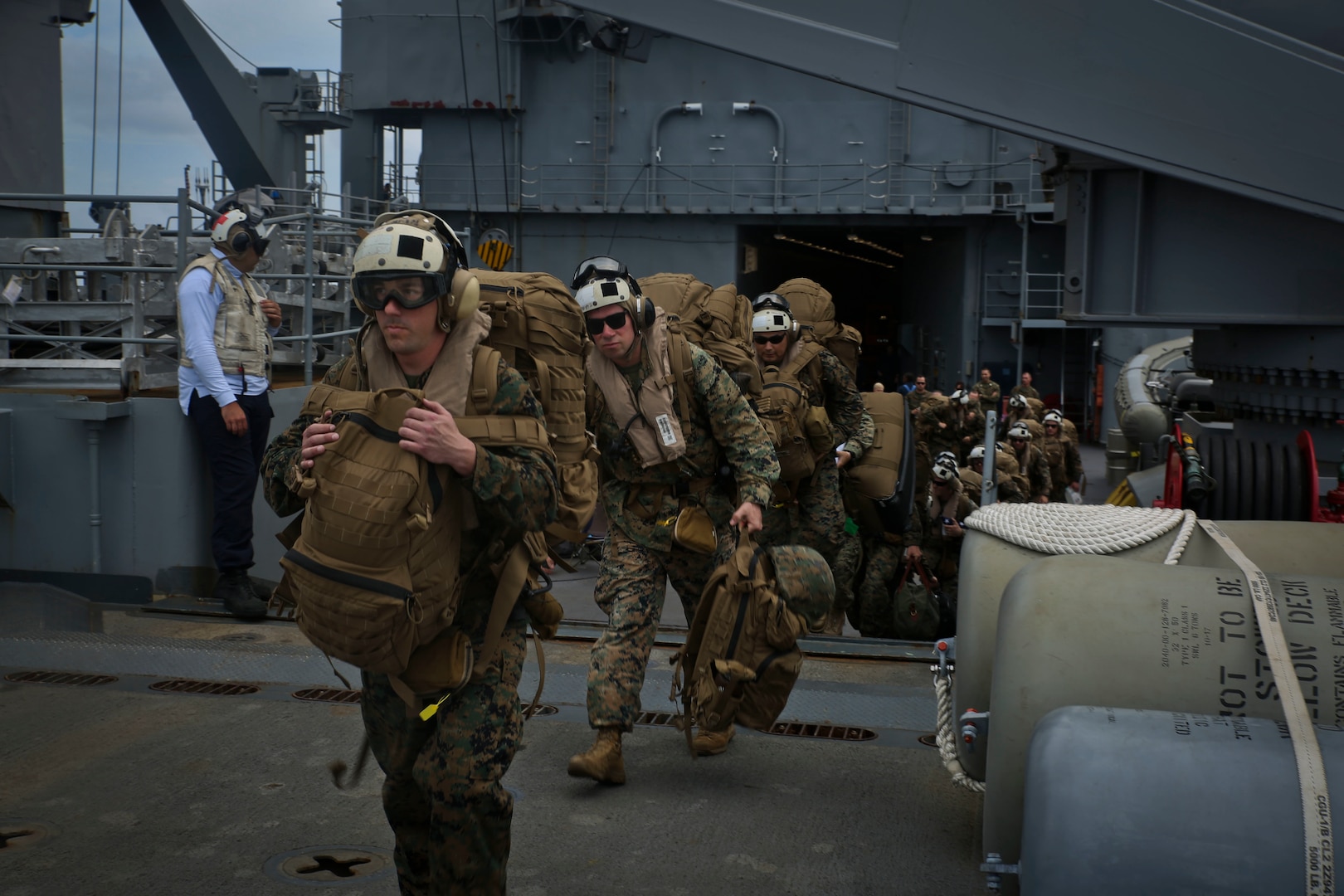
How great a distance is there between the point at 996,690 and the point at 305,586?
5.16 ft

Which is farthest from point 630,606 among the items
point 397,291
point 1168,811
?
point 1168,811

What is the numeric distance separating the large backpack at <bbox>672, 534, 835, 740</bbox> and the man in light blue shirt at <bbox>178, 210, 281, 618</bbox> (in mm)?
2956

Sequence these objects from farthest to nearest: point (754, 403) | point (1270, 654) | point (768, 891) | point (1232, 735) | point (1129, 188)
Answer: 1. point (754, 403)
2. point (1129, 188)
3. point (768, 891)
4. point (1270, 654)
5. point (1232, 735)

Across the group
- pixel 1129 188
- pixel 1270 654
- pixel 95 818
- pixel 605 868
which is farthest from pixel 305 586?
pixel 1129 188

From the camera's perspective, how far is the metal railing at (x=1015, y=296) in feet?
81.3

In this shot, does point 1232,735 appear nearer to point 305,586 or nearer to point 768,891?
point 768,891

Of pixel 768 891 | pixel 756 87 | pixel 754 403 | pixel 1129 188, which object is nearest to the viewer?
pixel 768 891

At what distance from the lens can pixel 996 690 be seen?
9.09 feet

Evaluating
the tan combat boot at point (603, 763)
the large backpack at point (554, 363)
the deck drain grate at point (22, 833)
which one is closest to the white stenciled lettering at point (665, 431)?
the large backpack at point (554, 363)

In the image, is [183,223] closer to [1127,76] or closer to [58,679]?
[58,679]

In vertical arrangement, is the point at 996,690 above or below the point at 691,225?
below

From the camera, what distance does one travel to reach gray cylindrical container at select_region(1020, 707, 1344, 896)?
85.2 inches

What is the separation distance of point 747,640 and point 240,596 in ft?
10.6

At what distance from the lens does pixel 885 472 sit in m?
8.07
